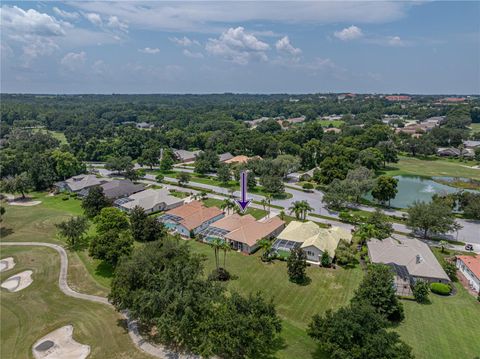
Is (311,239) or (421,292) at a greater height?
(311,239)

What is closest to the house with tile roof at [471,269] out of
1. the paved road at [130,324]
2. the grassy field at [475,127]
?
the paved road at [130,324]

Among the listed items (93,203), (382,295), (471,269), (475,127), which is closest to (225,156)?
(93,203)

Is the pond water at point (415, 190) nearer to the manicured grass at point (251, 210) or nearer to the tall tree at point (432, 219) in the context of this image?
the tall tree at point (432, 219)

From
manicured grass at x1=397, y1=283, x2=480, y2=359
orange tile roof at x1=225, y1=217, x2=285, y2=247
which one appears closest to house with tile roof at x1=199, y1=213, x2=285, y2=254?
orange tile roof at x1=225, y1=217, x2=285, y2=247

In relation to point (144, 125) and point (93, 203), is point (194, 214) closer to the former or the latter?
point (93, 203)

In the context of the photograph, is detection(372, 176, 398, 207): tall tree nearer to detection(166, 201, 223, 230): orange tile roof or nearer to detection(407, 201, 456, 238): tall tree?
detection(407, 201, 456, 238): tall tree

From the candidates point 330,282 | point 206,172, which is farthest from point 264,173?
point 330,282

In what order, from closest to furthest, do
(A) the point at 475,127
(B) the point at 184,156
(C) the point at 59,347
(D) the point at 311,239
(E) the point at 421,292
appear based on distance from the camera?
(C) the point at 59,347, (E) the point at 421,292, (D) the point at 311,239, (B) the point at 184,156, (A) the point at 475,127

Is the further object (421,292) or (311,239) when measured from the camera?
(311,239)
